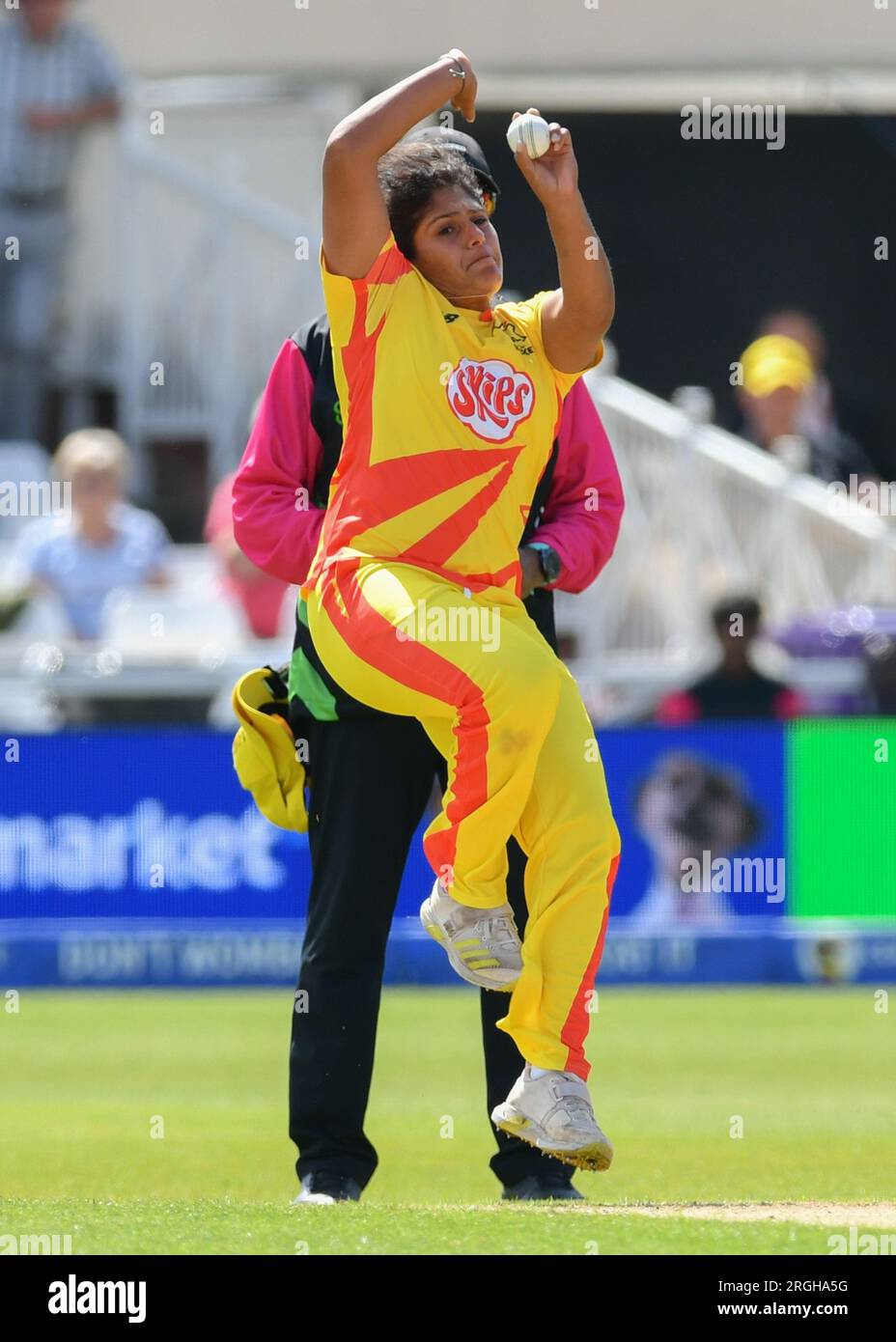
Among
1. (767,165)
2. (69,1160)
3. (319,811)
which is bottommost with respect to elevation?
(69,1160)

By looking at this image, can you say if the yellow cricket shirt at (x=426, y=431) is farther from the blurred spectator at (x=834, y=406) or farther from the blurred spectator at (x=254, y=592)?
the blurred spectator at (x=834, y=406)

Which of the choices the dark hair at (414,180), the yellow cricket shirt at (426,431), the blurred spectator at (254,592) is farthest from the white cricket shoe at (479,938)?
the blurred spectator at (254,592)

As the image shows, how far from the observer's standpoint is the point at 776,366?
13266mm

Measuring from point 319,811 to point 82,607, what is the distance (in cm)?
707

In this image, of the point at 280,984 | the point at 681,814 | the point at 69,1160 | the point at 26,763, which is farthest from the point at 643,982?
the point at 69,1160

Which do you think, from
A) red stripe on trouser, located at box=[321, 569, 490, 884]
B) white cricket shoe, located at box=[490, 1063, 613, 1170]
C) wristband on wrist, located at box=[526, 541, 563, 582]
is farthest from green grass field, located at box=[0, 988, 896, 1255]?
wristband on wrist, located at box=[526, 541, 563, 582]

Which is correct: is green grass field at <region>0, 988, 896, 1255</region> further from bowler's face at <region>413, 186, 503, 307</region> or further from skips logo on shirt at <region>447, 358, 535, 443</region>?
bowler's face at <region>413, 186, 503, 307</region>

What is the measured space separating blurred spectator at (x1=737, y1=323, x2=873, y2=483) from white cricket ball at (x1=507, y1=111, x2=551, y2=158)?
837cm

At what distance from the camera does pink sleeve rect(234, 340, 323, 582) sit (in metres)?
5.35

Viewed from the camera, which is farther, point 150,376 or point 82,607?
point 150,376

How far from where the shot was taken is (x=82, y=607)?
1226 cm

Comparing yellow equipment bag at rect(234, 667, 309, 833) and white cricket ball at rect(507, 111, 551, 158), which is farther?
yellow equipment bag at rect(234, 667, 309, 833)

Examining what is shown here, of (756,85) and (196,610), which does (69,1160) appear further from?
(756,85)

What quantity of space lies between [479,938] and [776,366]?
8.90 meters
